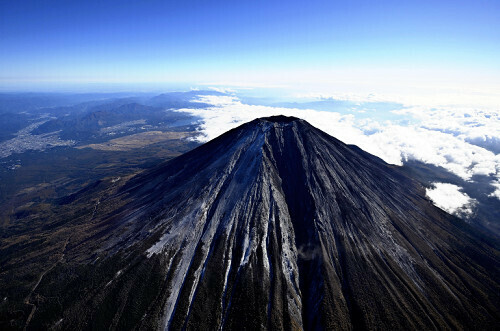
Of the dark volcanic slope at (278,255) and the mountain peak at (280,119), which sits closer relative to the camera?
the dark volcanic slope at (278,255)

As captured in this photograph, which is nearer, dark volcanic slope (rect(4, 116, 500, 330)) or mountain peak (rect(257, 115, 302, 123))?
dark volcanic slope (rect(4, 116, 500, 330))

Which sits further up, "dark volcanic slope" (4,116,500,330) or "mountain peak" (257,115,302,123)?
"mountain peak" (257,115,302,123)

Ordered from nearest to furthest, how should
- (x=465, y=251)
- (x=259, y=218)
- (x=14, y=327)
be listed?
1. (x=14, y=327)
2. (x=259, y=218)
3. (x=465, y=251)

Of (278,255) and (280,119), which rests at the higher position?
(280,119)

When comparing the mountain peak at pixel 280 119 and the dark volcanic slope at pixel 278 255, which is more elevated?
the mountain peak at pixel 280 119

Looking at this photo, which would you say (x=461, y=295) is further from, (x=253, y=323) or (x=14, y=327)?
(x=14, y=327)

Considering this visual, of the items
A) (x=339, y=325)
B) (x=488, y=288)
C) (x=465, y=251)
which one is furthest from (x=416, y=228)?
(x=339, y=325)

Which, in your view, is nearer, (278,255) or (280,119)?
(278,255)

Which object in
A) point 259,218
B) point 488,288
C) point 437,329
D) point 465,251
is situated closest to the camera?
point 437,329
